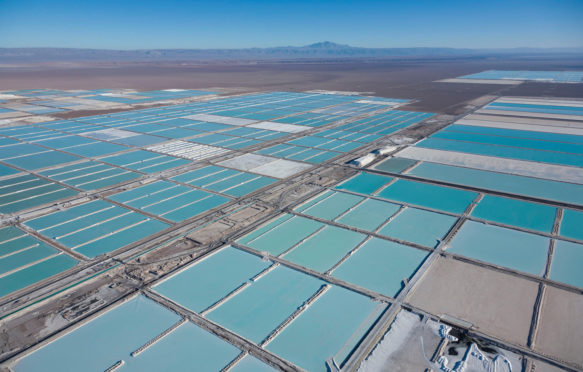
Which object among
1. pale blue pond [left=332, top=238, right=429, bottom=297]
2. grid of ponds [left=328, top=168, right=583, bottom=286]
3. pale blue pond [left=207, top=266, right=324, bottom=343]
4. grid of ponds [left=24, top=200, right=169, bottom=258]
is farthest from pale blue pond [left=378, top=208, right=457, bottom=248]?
grid of ponds [left=24, top=200, right=169, bottom=258]

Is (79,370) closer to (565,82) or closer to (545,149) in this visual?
(545,149)

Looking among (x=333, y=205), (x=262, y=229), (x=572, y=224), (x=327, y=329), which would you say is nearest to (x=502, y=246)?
(x=572, y=224)

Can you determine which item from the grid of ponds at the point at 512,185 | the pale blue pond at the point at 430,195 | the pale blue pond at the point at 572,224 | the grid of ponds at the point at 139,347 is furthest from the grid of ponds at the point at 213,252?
the pale blue pond at the point at 572,224

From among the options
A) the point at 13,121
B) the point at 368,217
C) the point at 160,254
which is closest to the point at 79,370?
the point at 160,254

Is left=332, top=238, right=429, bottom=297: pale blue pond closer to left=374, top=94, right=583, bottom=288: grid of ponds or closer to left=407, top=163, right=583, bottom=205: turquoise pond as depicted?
left=374, top=94, right=583, bottom=288: grid of ponds

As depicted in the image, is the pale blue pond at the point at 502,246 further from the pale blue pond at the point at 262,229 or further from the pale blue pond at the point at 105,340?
the pale blue pond at the point at 105,340

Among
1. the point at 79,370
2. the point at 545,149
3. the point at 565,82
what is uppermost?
the point at 565,82

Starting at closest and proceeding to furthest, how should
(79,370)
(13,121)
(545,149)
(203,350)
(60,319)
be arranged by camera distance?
(79,370) < (203,350) < (60,319) < (545,149) < (13,121)
